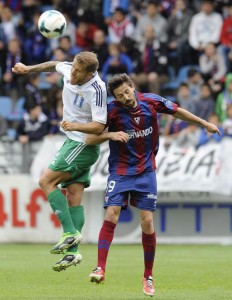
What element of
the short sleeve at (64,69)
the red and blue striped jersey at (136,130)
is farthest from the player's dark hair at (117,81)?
the short sleeve at (64,69)

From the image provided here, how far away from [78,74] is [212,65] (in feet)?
35.4

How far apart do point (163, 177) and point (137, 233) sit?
1.09 meters

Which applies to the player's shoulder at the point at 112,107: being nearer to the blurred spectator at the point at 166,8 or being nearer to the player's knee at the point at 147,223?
the player's knee at the point at 147,223

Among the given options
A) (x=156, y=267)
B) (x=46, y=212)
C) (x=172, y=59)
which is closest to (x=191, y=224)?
(x=46, y=212)

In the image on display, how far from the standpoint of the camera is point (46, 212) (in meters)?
17.0

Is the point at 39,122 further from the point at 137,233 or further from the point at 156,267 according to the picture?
the point at 156,267

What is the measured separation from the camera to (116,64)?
20.6 meters

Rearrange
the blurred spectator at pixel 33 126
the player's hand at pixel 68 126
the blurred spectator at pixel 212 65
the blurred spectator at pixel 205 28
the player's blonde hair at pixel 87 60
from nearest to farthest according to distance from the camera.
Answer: the player's hand at pixel 68 126 → the player's blonde hair at pixel 87 60 → the blurred spectator at pixel 33 126 → the blurred spectator at pixel 212 65 → the blurred spectator at pixel 205 28

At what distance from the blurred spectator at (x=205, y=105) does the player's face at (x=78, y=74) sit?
8572 mm

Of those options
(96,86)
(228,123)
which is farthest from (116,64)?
(96,86)

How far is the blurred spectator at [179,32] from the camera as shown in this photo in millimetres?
21484

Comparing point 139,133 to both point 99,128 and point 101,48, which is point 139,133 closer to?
point 99,128

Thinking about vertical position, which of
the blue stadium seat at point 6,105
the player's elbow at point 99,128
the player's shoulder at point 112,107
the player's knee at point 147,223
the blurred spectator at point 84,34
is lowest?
the player's knee at point 147,223

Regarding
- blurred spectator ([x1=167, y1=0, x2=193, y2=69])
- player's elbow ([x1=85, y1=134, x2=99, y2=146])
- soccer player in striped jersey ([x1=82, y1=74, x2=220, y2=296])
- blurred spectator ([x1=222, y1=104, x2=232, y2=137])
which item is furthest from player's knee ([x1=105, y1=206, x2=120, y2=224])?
blurred spectator ([x1=167, y1=0, x2=193, y2=69])
